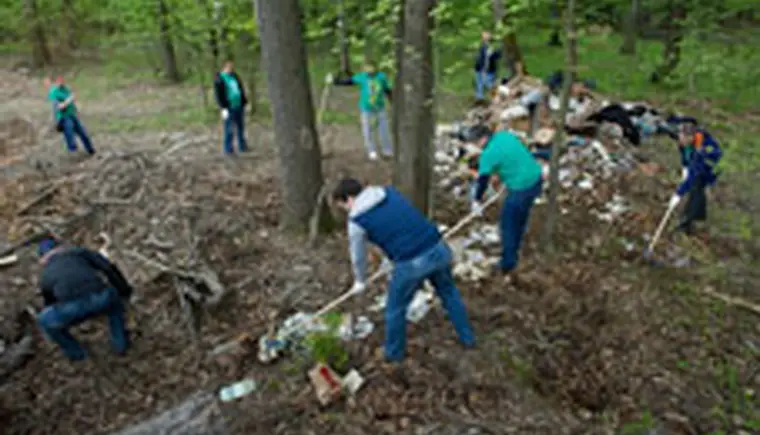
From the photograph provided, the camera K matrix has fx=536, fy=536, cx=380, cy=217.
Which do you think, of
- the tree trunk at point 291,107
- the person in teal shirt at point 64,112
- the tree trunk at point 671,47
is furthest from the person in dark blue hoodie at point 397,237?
the tree trunk at point 671,47

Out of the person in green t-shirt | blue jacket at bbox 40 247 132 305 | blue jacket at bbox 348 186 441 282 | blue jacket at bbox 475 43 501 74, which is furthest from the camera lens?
blue jacket at bbox 475 43 501 74

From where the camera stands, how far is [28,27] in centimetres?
1906

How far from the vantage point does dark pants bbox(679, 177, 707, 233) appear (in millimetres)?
6711

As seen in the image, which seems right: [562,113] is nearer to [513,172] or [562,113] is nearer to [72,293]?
[513,172]

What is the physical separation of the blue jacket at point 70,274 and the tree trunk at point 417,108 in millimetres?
3559

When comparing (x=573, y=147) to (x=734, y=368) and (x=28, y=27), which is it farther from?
(x=28, y=27)

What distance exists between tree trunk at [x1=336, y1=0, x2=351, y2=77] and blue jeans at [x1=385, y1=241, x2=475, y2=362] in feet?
28.2

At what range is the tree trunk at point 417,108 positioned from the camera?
19.3ft

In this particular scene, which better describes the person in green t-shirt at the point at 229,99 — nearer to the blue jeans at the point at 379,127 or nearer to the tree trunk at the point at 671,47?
the blue jeans at the point at 379,127

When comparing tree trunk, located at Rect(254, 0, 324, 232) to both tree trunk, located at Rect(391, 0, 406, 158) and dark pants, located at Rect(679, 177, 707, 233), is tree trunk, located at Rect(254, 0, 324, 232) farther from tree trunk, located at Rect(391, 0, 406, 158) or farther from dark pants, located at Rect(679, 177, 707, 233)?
dark pants, located at Rect(679, 177, 707, 233)

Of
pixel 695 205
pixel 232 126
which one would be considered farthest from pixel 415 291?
pixel 232 126

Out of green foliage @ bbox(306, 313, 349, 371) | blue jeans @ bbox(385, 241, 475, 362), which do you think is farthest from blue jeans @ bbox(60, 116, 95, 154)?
blue jeans @ bbox(385, 241, 475, 362)

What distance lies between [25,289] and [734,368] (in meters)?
7.47

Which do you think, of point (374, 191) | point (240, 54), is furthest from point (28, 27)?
point (374, 191)
